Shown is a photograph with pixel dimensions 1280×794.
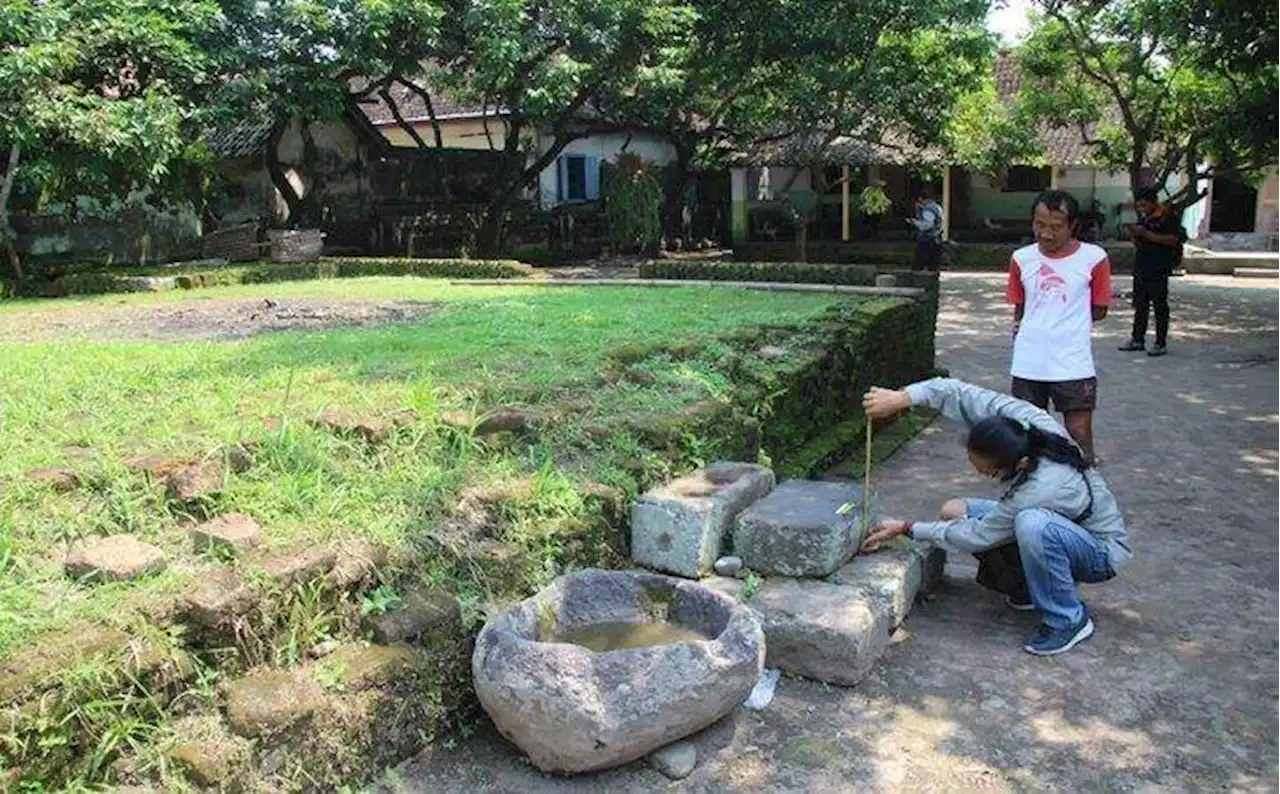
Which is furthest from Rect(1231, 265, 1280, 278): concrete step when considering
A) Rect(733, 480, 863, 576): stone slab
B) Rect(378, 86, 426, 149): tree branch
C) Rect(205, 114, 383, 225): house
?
Rect(733, 480, 863, 576): stone slab

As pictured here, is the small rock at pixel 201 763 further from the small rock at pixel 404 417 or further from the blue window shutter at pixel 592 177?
the blue window shutter at pixel 592 177

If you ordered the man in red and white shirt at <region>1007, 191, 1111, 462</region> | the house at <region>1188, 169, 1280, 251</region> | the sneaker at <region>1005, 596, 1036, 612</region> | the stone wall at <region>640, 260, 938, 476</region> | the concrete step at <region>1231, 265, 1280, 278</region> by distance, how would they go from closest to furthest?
the sneaker at <region>1005, 596, 1036, 612</region> → the man in red and white shirt at <region>1007, 191, 1111, 462</region> → the stone wall at <region>640, 260, 938, 476</region> → the concrete step at <region>1231, 265, 1280, 278</region> → the house at <region>1188, 169, 1280, 251</region>

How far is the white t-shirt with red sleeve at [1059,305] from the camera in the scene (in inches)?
207

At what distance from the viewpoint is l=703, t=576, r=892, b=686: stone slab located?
12.0 feet

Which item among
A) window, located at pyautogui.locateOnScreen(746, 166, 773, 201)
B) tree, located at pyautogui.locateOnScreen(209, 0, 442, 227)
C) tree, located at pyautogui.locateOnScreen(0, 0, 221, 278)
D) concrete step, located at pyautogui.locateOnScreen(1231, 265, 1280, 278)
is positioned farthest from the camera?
window, located at pyautogui.locateOnScreen(746, 166, 773, 201)

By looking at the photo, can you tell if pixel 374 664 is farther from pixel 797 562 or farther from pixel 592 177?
pixel 592 177

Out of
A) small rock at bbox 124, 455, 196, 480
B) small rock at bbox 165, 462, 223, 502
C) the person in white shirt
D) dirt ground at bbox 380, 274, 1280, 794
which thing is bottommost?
dirt ground at bbox 380, 274, 1280, 794

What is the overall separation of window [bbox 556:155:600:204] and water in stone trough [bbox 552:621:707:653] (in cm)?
2402

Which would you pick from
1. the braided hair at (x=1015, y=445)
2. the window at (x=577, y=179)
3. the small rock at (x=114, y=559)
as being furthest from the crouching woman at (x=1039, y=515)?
the window at (x=577, y=179)

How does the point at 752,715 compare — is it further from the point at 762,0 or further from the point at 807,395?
the point at 762,0

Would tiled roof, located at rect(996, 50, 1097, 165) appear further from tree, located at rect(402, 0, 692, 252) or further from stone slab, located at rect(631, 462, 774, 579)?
stone slab, located at rect(631, 462, 774, 579)

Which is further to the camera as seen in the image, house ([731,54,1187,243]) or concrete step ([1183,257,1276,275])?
house ([731,54,1187,243])

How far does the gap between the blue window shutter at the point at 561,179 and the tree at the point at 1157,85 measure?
36.3ft

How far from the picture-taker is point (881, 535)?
428cm
